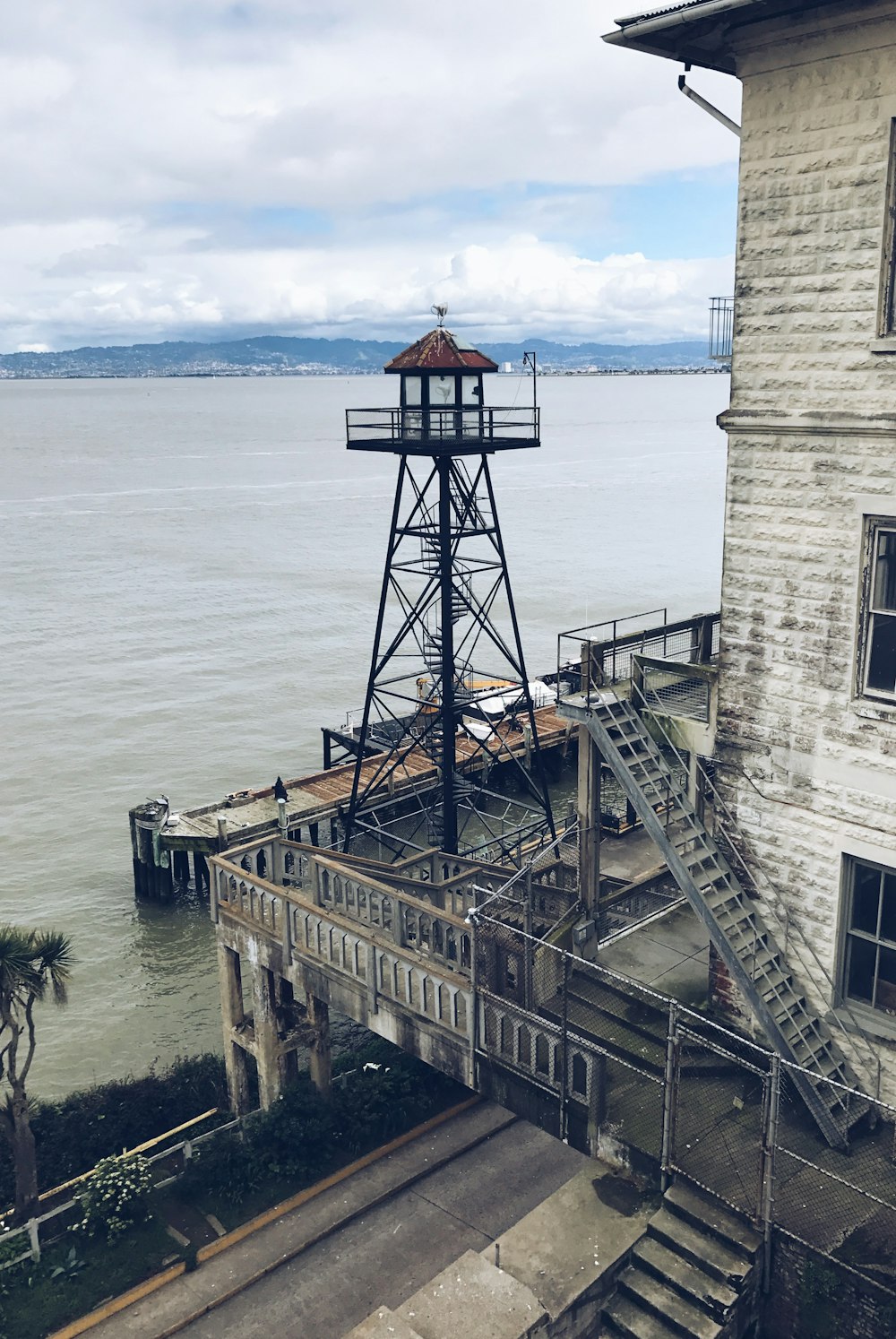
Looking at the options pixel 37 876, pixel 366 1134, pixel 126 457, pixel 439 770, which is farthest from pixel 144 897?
pixel 126 457

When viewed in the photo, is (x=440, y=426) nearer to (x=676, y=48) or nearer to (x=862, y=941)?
(x=676, y=48)

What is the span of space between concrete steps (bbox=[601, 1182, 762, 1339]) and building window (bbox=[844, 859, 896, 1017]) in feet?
10.3

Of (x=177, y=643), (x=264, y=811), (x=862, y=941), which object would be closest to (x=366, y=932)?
(x=862, y=941)

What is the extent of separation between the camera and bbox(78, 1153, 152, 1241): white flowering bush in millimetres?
16750

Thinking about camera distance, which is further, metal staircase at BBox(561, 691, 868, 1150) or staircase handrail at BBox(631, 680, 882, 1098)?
staircase handrail at BBox(631, 680, 882, 1098)

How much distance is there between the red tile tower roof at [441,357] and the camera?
24828 millimetres

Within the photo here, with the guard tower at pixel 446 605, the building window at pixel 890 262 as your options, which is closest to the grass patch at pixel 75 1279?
the guard tower at pixel 446 605

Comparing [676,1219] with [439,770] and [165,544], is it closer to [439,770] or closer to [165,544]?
[439,770]

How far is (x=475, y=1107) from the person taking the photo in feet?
62.6

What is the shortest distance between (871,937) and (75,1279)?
11676 millimetres

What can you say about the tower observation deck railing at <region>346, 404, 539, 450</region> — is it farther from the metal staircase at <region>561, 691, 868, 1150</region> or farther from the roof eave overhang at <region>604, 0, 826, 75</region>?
the metal staircase at <region>561, 691, 868, 1150</region>

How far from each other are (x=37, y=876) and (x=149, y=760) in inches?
409

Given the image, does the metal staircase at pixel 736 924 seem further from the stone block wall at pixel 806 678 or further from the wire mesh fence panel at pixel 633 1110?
the wire mesh fence panel at pixel 633 1110

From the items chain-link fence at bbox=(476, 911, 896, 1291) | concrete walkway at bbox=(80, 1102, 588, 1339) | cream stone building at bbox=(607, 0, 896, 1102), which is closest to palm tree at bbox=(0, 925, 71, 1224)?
concrete walkway at bbox=(80, 1102, 588, 1339)
